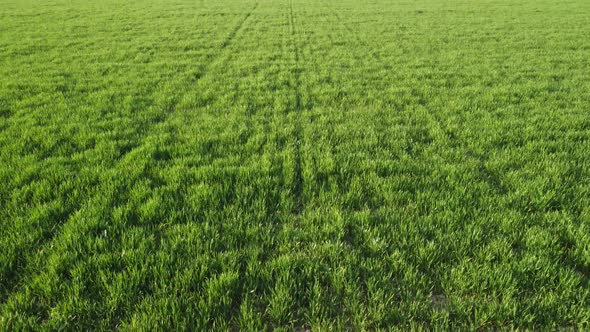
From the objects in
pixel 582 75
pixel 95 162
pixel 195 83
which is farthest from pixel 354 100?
pixel 582 75

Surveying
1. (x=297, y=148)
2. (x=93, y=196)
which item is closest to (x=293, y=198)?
(x=297, y=148)

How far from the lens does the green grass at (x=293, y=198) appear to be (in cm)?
290

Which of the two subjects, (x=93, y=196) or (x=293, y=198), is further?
(x=293, y=198)

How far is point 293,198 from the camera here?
454cm

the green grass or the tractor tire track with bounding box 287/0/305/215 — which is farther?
the tractor tire track with bounding box 287/0/305/215

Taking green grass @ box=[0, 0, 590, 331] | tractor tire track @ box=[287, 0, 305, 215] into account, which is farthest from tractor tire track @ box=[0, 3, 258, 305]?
tractor tire track @ box=[287, 0, 305, 215]

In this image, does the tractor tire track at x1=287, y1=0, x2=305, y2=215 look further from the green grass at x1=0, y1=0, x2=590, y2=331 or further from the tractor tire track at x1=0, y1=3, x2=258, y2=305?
the tractor tire track at x1=0, y1=3, x2=258, y2=305

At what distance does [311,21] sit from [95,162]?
898 inches

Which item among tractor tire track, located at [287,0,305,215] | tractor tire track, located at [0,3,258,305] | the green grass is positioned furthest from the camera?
tractor tire track, located at [287,0,305,215]

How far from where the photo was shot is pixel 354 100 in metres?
8.57

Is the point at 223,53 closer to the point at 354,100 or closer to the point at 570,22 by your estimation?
the point at 354,100

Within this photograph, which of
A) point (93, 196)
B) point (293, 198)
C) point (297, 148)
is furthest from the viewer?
point (297, 148)

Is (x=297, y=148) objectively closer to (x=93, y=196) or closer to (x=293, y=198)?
(x=293, y=198)

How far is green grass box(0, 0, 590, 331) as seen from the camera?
9.53ft
